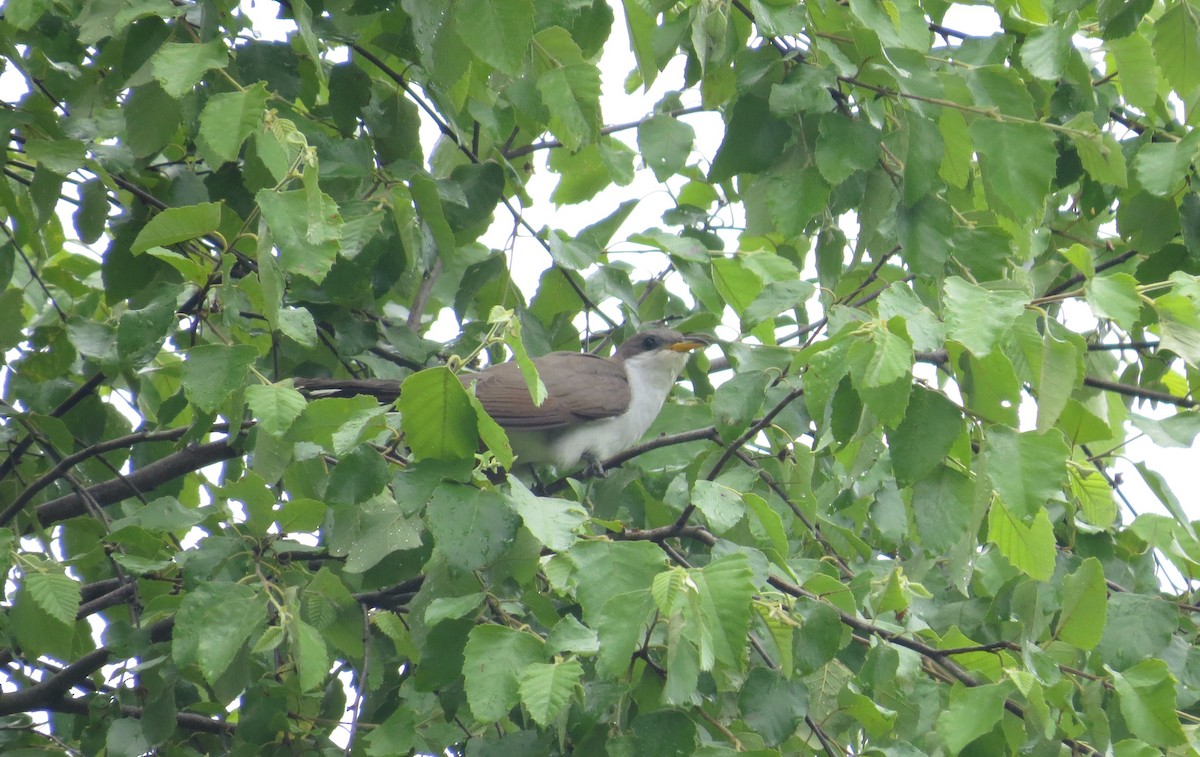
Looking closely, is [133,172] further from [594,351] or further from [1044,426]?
[1044,426]

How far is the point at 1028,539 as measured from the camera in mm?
2498

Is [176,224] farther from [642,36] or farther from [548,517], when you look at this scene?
[642,36]

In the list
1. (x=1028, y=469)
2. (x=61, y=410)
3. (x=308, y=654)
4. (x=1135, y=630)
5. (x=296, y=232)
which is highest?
(x=296, y=232)

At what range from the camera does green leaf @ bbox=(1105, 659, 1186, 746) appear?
95.6 inches

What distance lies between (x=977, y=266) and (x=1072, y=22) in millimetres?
778

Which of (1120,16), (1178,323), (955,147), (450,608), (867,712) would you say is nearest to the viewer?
(1178,323)

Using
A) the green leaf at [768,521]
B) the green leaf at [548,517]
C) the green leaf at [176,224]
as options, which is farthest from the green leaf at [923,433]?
the green leaf at [176,224]

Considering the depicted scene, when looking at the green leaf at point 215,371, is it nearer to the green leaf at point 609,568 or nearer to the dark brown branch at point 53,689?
the green leaf at point 609,568

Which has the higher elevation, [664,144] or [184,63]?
[184,63]

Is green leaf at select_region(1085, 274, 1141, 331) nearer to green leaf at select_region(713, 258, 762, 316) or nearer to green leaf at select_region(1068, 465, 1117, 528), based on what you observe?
green leaf at select_region(1068, 465, 1117, 528)

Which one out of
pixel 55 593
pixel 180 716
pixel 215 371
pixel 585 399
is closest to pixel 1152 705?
pixel 215 371

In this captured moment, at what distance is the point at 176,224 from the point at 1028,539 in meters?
1.86

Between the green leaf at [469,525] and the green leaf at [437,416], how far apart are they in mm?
97

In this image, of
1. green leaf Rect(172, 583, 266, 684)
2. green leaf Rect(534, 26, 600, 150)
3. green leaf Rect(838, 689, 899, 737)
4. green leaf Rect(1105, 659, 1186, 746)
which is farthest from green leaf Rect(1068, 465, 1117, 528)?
green leaf Rect(172, 583, 266, 684)
